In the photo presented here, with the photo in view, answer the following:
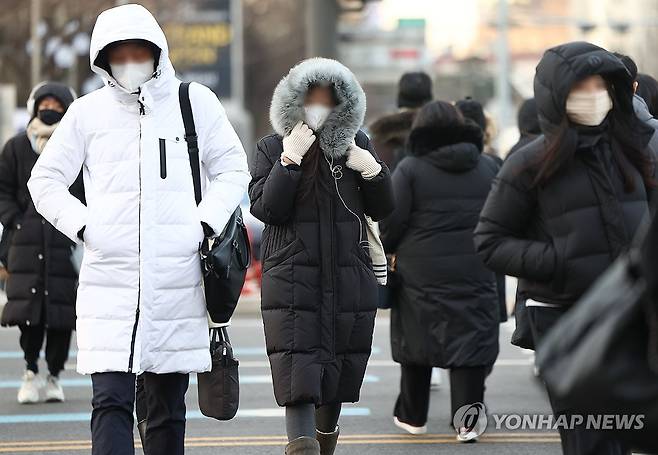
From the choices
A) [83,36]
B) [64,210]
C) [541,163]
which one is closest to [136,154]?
[64,210]

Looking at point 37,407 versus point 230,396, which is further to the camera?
point 37,407

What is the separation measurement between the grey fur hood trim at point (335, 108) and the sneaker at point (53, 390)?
3.85 metres

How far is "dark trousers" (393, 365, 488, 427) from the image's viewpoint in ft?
26.7

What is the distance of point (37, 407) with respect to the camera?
9.45m

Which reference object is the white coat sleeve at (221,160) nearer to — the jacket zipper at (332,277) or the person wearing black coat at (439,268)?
the jacket zipper at (332,277)

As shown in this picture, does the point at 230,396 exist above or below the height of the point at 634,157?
below

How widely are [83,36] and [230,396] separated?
127ft

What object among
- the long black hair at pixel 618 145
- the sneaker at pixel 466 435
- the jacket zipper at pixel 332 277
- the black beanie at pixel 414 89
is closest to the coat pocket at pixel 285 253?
the jacket zipper at pixel 332 277

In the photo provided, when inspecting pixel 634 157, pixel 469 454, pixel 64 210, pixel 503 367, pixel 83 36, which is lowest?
pixel 83 36

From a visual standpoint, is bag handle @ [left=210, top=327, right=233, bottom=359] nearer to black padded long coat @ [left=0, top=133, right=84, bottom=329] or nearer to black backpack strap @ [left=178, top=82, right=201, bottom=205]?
black backpack strap @ [left=178, top=82, right=201, bottom=205]

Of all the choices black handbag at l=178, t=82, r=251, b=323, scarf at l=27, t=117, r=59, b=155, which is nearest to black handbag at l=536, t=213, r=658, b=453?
black handbag at l=178, t=82, r=251, b=323

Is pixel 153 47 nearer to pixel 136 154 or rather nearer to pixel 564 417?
pixel 136 154

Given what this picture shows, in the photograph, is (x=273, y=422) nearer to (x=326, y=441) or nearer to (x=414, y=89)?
(x=326, y=441)

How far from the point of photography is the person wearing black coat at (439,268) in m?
8.12
